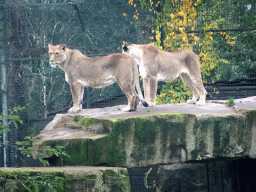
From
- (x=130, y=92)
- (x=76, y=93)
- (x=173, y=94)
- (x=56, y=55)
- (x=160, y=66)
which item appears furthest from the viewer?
(x=173, y=94)

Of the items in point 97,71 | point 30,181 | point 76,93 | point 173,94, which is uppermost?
point 97,71

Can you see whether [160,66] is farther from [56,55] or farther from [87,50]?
[87,50]

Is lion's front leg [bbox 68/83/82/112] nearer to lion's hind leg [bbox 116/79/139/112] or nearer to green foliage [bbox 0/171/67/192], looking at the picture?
lion's hind leg [bbox 116/79/139/112]

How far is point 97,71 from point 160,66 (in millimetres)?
1108

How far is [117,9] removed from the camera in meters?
8.50

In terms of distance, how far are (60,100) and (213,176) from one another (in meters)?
3.71

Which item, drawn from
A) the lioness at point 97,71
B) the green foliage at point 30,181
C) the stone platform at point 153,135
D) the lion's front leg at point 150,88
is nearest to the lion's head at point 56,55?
the lioness at point 97,71

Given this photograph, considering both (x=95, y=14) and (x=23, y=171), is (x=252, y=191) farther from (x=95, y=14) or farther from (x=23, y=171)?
(x=95, y=14)

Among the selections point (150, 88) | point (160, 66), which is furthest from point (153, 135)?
point (160, 66)

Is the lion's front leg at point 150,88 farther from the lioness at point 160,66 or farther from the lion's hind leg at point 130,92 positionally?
the lion's hind leg at point 130,92

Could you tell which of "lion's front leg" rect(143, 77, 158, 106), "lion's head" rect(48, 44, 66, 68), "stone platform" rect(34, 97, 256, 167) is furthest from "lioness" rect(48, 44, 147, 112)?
"stone platform" rect(34, 97, 256, 167)

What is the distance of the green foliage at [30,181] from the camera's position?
447cm

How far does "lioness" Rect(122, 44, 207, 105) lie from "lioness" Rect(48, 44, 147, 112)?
28 centimetres

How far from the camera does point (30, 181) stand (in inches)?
173
